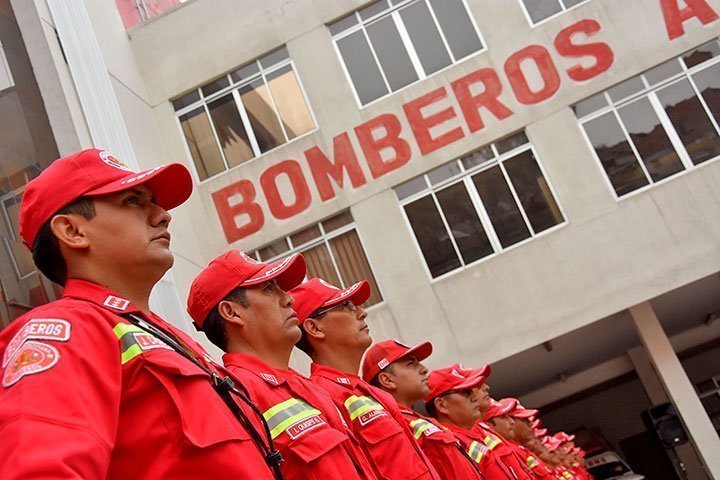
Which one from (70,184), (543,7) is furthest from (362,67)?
(70,184)

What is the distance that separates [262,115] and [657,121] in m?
6.21

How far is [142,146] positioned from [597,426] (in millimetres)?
13775

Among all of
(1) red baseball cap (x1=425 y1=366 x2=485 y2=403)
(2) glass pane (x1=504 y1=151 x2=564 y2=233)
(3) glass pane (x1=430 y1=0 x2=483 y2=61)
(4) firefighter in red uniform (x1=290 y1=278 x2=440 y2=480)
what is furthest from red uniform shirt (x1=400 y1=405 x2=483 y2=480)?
(3) glass pane (x1=430 y1=0 x2=483 y2=61)

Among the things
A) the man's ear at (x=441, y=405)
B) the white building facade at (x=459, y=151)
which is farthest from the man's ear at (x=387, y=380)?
the white building facade at (x=459, y=151)

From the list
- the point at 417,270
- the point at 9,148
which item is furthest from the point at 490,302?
the point at 9,148

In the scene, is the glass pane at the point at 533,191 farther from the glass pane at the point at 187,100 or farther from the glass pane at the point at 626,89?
the glass pane at the point at 187,100

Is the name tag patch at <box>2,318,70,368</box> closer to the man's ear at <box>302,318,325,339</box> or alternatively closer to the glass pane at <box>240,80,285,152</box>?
the man's ear at <box>302,318,325,339</box>

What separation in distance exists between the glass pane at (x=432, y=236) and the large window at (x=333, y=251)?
901mm

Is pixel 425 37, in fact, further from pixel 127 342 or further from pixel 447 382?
pixel 127 342

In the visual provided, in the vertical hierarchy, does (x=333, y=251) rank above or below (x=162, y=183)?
above

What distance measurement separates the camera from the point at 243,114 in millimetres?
14516

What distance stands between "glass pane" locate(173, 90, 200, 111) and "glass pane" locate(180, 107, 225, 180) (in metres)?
0.18

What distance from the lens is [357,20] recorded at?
1406cm

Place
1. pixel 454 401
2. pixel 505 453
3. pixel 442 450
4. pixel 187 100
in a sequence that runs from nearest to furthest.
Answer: pixel 442 450 < pixel 454 401 < pixel 505 453 < pixel 187 100
